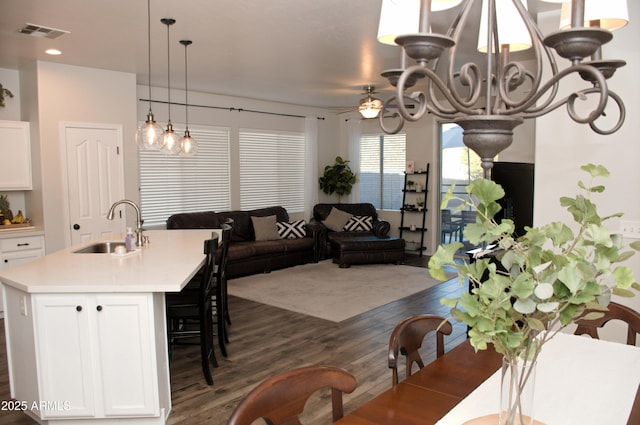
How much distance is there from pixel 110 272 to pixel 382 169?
282 inches

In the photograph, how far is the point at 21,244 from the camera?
5.30 m

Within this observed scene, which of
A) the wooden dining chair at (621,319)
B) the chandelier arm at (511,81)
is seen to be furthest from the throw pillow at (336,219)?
the chandelier arm at (511,81)

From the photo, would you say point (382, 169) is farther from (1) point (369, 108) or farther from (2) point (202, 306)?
(2) point (202, 306)

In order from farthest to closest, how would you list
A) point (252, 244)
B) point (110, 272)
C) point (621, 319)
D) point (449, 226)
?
point (449, 226), point (252, 244), point (110, 272), point (621, 319)

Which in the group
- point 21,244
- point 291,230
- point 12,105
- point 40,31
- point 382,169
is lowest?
point 291,230

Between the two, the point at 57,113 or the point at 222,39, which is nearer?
the point at 222,39

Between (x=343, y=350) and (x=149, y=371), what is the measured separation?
1.87 metres

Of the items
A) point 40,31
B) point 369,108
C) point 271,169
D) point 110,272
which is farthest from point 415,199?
point 110,272

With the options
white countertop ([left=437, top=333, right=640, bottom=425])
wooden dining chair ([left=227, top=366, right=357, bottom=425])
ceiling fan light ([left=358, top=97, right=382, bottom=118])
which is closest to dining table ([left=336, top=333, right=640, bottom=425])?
white countertop ([left=437, top=333, right=640, bottom=425])

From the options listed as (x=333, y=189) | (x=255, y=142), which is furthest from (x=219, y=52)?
(x=333, y=189)

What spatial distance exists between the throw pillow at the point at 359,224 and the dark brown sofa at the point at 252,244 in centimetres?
65

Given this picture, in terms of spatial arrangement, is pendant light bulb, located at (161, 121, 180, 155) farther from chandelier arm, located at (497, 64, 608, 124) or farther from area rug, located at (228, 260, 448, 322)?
chandelier arm, located at (497, 64, 608, 124)

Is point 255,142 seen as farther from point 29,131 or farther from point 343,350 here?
point 343,350

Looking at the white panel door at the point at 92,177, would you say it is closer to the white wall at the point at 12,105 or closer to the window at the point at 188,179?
the white wall at the point at 12,105
